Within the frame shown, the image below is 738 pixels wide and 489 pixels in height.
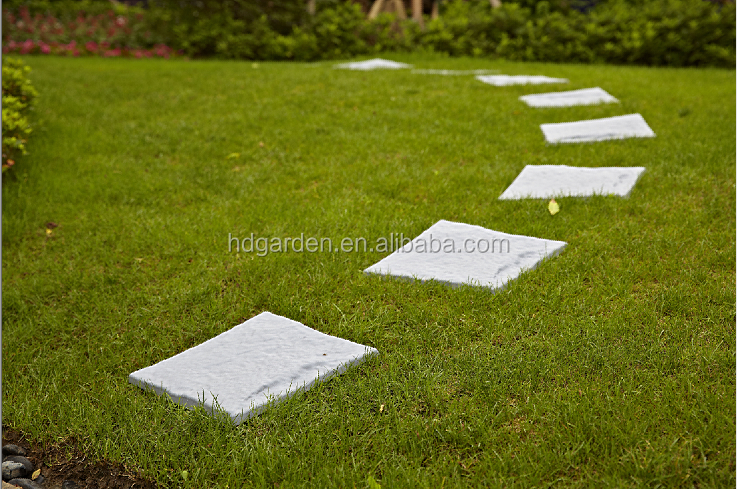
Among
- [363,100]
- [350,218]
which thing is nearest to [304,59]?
[363,100]

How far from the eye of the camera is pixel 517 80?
245 inches

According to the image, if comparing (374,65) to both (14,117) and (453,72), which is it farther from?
(14,117)

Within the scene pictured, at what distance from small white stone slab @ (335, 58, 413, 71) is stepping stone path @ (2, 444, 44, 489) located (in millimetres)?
6222

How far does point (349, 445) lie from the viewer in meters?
1.82

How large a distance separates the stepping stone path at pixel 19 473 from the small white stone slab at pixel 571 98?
4.64 metres

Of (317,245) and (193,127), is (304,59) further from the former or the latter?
(317,245)

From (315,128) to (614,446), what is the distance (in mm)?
3816

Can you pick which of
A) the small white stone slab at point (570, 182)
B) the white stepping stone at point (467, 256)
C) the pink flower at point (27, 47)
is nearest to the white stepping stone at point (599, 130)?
the small white stone slab at point (570, 182)

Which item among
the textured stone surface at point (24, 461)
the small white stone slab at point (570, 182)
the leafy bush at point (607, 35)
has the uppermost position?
the leafy bush at point (607, 35)

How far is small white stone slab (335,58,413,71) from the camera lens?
24.5 feet

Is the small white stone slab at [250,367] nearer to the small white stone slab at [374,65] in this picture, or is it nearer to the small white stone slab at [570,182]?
the small white stone slab at [570,182]

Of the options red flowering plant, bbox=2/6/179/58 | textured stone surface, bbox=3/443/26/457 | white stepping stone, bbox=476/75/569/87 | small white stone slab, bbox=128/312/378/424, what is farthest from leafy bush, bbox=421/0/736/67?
textured stone surface, bbox=3/443/26/457

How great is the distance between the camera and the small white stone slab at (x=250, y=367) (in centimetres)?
202

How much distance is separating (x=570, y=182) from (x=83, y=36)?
9513mm
